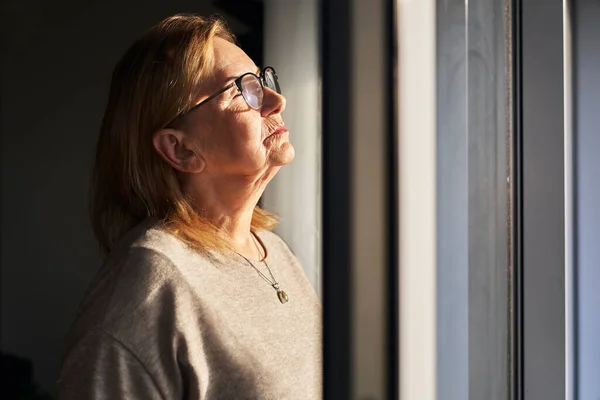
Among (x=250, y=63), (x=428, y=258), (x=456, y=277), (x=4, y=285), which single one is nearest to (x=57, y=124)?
(x=4, y=285)

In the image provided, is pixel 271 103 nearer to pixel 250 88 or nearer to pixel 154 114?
pixel 250 88

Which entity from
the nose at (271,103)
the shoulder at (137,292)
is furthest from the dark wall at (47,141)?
the shoulder at (137,292)

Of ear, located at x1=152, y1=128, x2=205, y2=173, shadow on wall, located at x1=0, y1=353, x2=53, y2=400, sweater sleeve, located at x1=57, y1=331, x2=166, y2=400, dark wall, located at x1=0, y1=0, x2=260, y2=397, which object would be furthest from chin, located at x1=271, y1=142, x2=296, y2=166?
shadow on wall, located at x1=0, y1=353, x2=53, y2=400

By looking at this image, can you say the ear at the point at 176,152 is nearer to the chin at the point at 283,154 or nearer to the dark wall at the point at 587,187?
the chin at the point at 283,154

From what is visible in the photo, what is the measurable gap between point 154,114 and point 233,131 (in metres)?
0.11

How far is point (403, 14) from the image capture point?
0.33 metres

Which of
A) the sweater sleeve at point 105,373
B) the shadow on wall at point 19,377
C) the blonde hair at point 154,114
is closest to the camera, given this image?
the sweater sleeve at point 105,373

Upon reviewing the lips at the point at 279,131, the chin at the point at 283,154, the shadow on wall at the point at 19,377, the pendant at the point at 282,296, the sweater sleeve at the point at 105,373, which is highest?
the lips at the point at 279,131

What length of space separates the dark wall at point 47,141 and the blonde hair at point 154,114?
42.1 inches

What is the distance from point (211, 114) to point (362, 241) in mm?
698

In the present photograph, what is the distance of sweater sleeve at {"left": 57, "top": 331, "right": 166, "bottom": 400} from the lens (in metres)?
0.78

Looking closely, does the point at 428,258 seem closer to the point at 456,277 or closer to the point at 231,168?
the point at 456,277

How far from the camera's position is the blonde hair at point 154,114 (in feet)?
3.10

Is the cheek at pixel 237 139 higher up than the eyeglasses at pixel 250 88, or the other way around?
the eyeglasses at pixel 250 88
